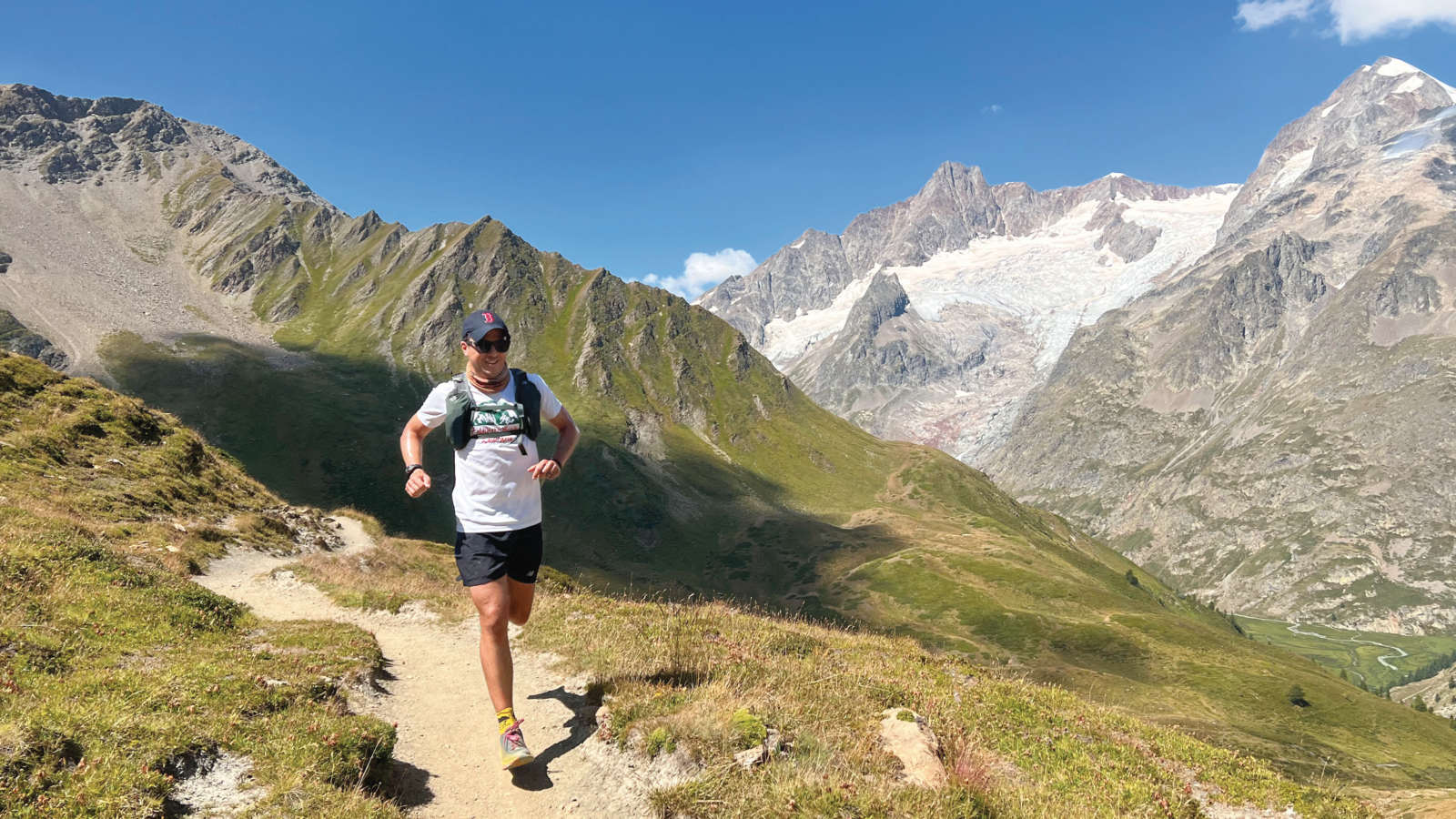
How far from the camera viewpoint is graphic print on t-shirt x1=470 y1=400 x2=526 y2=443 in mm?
9484

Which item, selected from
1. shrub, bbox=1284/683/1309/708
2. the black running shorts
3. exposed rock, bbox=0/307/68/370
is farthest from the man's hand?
exposed rock, bbox=0/307/68/370

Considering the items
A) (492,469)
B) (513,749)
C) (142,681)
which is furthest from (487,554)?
(142,681)

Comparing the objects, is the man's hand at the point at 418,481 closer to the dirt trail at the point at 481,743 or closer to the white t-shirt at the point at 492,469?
the white t-shirt at the point at 492,469

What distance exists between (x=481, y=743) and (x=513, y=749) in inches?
75.2

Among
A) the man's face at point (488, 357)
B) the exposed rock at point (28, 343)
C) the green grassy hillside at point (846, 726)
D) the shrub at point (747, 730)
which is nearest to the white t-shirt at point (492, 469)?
the man's face at point (488, 357)

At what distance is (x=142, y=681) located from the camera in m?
9.28

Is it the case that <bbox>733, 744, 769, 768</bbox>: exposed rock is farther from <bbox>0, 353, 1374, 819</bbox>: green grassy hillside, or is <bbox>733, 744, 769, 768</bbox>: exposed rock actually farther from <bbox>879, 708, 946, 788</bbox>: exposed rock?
<bbox>879, 708, 946, 788</bbox>: exposed rock

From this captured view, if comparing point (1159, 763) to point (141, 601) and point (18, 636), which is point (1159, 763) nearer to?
point (18, 636)

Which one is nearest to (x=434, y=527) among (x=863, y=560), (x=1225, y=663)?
(x=863, y=560)

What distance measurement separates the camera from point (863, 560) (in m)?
186

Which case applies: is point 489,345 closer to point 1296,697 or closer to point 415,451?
point 415,451

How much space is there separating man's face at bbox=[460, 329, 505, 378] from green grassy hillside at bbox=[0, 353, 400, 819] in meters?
5.52

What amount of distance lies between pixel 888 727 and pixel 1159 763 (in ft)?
25.3

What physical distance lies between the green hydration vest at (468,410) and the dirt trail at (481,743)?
4858 mm
